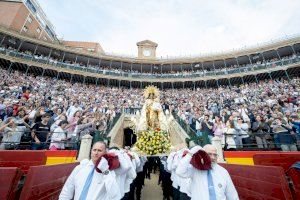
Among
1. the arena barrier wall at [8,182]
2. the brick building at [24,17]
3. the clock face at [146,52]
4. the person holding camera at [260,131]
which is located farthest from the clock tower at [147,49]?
the arena barrier wall at [8,182]

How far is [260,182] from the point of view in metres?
3.81

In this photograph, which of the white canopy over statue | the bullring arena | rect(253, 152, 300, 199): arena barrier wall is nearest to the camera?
the bullring arena

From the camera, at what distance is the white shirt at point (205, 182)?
3.15m

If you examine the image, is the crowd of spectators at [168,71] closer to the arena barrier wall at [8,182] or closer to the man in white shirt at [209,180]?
the arena barrier wall at [8,182]

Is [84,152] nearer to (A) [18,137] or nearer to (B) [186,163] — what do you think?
(A) [18,137]

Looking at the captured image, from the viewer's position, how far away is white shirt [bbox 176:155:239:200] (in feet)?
10.3

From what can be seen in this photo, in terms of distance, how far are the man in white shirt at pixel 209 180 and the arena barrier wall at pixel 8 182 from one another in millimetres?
2504

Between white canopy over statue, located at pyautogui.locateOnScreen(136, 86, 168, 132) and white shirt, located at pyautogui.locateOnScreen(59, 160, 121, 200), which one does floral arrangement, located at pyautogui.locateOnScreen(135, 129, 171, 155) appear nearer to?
white canopy over statue, located at pyautogui.locateOnScreen(136, 86, 168, 132)

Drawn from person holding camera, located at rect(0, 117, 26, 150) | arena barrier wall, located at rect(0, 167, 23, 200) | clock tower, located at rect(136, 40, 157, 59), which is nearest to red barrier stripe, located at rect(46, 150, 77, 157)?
person holding camera, located at rect(0, 117, 26, 150)

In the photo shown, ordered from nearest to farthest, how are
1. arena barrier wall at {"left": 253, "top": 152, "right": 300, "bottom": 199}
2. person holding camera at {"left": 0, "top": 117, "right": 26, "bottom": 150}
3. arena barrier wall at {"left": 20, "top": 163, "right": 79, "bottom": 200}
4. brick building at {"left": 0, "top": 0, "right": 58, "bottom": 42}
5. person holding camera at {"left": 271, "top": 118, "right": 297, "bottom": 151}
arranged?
arena barrier wall at {"left": 20, "top": 163, "right": 79, "bottom": 200}
arena barrier wall at {"left": 253, "top": 152, "right": 300, "bottom": 199}
person holding camera at {"left": 0, "top": 117, "right": 26, "bottom": 150}
person holding camera at {"left": 271, "top": 118, "right": 297, "bottom": 151}
brick building at {"left": 0, "top": 0, "right": 58, "bottom": 42}

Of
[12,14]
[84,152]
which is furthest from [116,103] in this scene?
[12,14]

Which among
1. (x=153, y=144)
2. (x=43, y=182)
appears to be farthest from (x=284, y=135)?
(x=43, y=182)

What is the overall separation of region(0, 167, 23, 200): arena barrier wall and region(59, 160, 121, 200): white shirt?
63 cm

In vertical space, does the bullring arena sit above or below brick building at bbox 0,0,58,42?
below
